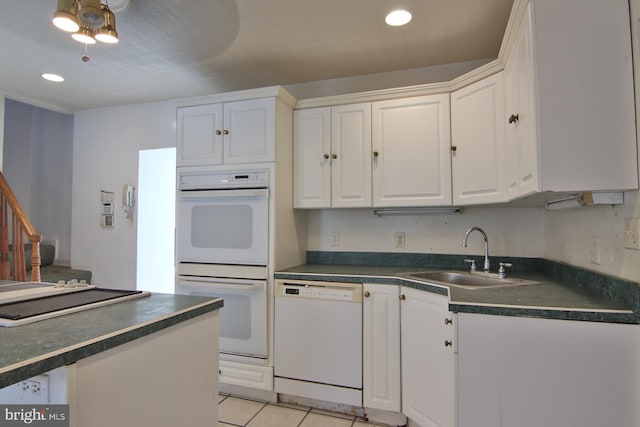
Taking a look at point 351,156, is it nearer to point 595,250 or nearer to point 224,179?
point 224,179

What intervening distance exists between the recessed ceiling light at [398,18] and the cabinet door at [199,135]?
130 cm

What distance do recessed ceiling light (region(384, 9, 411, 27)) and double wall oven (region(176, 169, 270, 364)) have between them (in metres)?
1.22

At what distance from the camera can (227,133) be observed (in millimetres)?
2543

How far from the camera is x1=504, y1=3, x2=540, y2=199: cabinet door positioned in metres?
1.41

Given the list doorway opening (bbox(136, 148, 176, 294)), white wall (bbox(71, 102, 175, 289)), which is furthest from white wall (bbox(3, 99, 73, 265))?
doorway opening (bbox(136, 148, 176, 294))

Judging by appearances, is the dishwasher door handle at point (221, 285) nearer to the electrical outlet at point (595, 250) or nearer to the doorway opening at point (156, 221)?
the doorway opening at point (156, 221)

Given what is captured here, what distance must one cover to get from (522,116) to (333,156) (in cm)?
128

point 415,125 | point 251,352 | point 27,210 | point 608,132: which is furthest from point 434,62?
point 27,210

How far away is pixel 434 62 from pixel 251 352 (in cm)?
249

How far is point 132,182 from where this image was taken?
11.7ft

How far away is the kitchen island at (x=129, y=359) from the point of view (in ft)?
2.84

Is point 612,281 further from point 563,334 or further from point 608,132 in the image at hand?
point 608,132

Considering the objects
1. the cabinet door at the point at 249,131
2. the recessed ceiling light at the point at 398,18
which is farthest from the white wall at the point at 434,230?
the recessed ceiling light at the point at 398,18

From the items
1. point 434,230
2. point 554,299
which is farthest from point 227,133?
point 554,299
